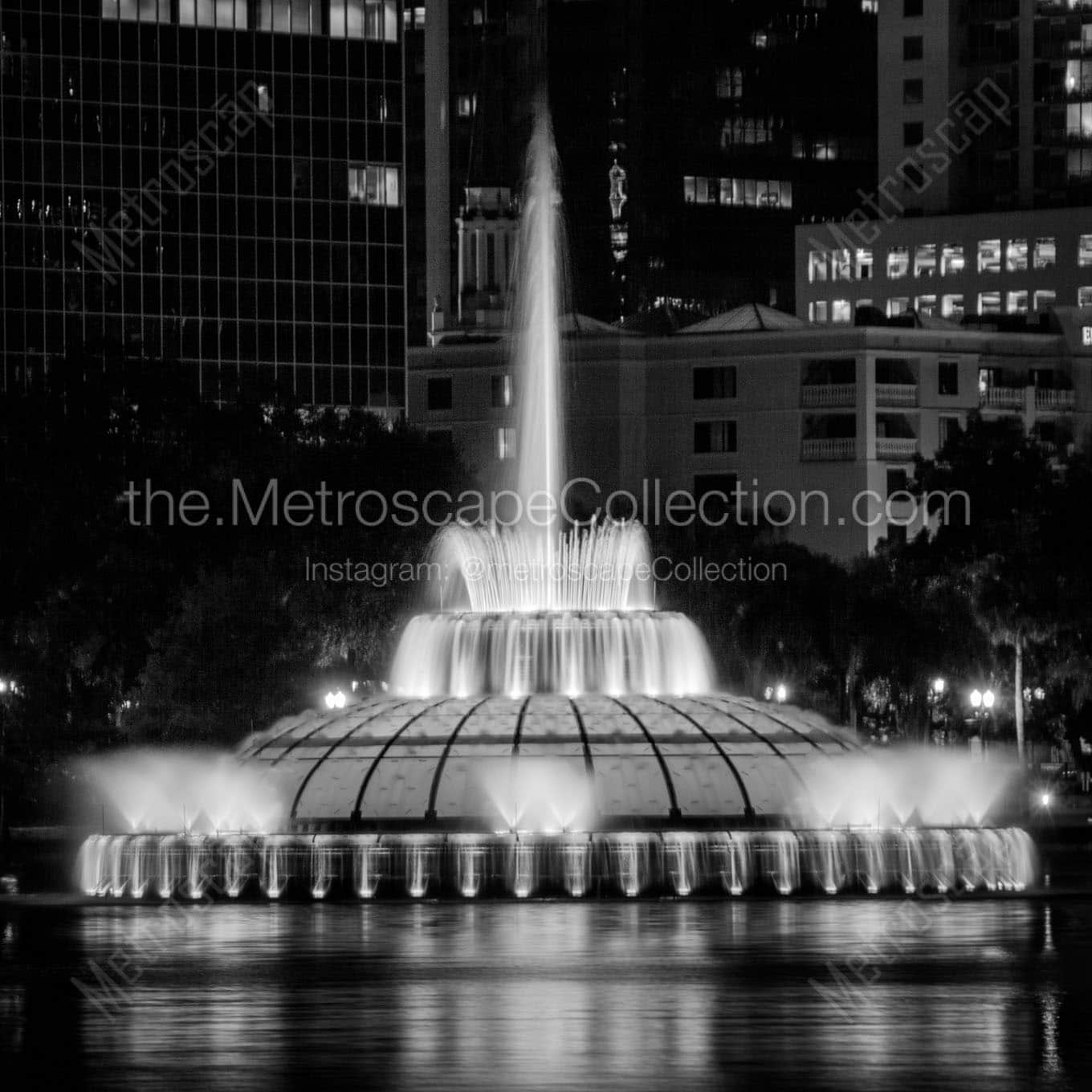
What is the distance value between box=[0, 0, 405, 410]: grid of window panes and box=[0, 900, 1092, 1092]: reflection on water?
98.9m

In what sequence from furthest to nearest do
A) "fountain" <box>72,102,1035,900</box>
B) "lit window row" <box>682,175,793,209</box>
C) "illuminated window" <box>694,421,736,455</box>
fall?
"lit window row" <box>682,175,793,209</box> → "illuminated window" <box>694,421,736,455</box> → "fountain" <box>72,102,1035,900</box>

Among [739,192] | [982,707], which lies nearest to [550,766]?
[982,707]

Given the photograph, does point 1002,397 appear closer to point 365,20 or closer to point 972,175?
point 365,20

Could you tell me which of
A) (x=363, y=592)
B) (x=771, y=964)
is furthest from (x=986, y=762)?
(x=771, y=964)

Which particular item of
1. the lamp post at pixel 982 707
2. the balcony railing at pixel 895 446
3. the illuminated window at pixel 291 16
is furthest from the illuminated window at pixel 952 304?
the lamp post at pixel 982 707

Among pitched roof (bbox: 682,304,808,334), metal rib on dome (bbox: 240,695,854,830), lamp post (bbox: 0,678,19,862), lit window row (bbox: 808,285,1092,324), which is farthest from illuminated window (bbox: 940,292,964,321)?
metal rib on dome (bbox: 240,695,854,830)

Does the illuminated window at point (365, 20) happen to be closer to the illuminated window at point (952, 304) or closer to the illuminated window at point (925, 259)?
the illuminated window at point (925, 259)

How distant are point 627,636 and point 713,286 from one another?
129 metres

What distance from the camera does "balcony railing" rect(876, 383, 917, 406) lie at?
12250 cm

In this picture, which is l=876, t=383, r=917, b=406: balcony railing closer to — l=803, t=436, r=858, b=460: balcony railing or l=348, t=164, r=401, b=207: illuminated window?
l=803, t=436, r=858, b=460: balcony railing

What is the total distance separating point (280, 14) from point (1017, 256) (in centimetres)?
4022

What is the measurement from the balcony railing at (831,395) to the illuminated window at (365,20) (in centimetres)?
3485

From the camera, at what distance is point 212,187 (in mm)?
143250

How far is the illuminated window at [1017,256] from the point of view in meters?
152
